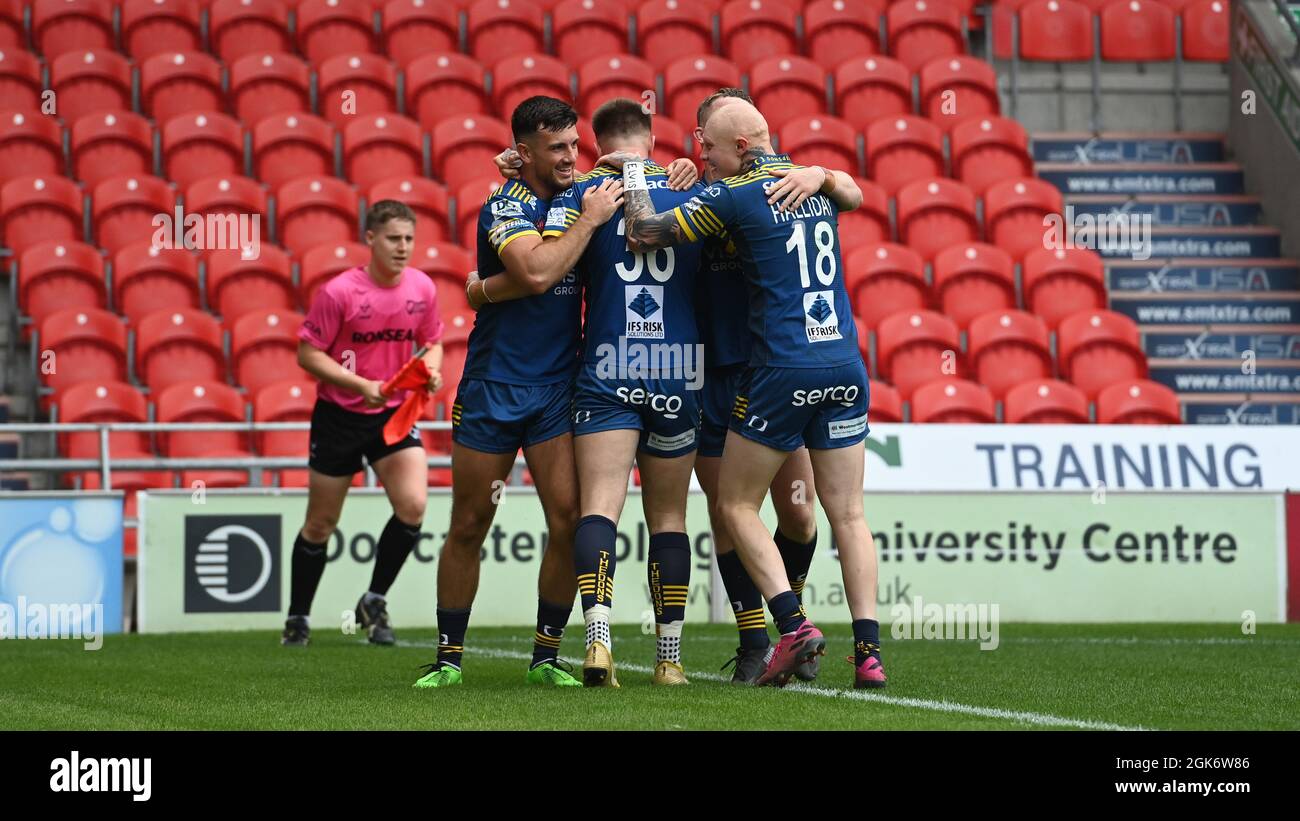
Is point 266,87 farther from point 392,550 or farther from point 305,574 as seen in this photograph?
point 392,550

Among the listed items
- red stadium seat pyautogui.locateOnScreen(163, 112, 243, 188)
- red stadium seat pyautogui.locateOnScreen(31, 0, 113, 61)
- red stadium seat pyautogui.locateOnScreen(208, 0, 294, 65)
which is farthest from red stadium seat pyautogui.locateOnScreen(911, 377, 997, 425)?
red stadium seat pyautogui.locateOnScreen(31, 0, 113, 61)

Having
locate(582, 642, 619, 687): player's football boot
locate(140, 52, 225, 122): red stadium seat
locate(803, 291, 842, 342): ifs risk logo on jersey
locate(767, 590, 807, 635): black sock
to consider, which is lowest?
locate(582, 642, 619, 687): player's football boot

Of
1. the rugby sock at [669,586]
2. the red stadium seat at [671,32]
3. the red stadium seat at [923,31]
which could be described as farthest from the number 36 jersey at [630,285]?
the red stadium seat at [923,31]

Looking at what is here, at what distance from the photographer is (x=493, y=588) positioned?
10.6 metres

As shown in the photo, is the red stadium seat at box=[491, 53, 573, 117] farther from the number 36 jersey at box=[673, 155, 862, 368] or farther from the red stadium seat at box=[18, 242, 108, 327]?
the number 36 jersey at box=[673, 155, 862, 368]

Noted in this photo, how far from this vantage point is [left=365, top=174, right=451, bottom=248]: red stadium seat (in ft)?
44.8

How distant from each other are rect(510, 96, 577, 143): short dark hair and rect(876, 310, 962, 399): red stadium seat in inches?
291

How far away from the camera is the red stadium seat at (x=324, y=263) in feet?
42.3

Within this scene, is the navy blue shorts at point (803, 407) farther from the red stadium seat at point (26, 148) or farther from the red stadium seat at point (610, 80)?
the red stadium seat at point (26, 148)

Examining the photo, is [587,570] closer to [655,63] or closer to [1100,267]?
[1100,267]

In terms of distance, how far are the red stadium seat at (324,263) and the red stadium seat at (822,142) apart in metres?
3.78

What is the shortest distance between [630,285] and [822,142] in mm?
9173
